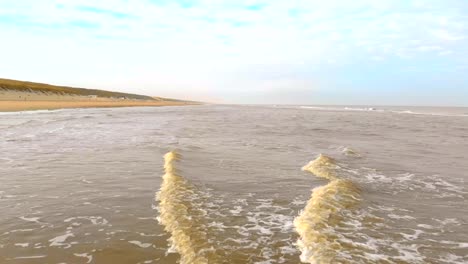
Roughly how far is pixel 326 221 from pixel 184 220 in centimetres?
280

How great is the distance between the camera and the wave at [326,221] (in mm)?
6223

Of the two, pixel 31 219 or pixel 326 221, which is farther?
pixel 326 221

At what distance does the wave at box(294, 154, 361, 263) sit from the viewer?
20.4 ft

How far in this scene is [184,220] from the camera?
24.7 ft

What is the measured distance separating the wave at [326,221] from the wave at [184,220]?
62.6 inches

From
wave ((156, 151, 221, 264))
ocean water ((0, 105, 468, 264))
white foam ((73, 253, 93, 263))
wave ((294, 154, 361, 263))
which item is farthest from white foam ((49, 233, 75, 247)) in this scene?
wave ((294, 154, 361, 263))

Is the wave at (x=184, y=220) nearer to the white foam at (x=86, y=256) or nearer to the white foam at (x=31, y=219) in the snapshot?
the white foam at (x=86, y=256)

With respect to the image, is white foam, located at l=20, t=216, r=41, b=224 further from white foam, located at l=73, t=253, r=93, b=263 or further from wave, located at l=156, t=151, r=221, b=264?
wave, located at l=156, t=151, r=221, b=264

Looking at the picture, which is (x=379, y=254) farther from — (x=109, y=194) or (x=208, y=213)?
(x=109, y=194)

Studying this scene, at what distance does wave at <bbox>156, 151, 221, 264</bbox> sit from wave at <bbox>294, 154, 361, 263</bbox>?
1591mm

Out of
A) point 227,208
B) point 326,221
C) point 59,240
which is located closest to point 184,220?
point 227,208

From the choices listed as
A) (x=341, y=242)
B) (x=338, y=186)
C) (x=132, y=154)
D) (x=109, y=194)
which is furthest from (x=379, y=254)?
(x=132, y=154)

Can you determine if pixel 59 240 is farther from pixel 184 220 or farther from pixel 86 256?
pixel 184 220

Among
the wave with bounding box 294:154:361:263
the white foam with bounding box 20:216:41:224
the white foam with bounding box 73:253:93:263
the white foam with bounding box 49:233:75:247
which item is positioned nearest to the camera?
the white foam with bounding box 73:253:93:263
